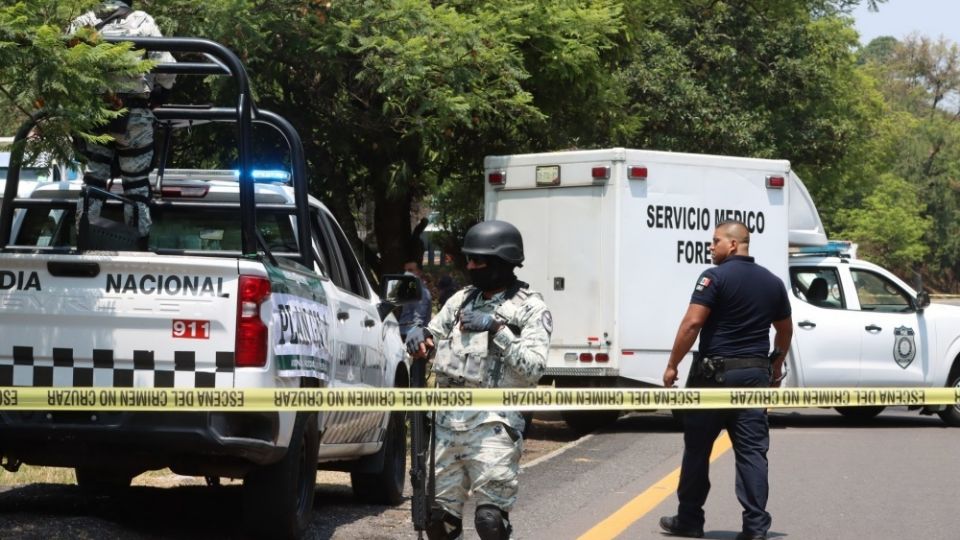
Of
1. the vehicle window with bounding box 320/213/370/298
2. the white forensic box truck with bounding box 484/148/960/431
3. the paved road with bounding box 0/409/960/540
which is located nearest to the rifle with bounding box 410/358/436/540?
the paved road with bounding box 0/409/960/540

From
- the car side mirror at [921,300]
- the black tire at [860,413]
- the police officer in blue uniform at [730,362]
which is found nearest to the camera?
the police officer in blue uniform at [730,362]

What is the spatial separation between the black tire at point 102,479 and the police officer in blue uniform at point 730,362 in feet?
10.3

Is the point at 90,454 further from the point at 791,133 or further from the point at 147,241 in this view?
the point at 791,133

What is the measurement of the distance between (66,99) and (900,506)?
20.6 ft

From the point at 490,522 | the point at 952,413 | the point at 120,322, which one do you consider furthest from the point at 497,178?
the point at 490,522

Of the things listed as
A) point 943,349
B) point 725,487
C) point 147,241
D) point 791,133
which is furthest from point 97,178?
point 791,133

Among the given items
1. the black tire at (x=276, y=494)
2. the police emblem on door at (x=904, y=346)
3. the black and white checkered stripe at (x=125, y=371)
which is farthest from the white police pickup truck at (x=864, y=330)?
the black and white checkered stripe at (x=125, y=371)

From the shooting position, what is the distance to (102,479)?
29.5 feet

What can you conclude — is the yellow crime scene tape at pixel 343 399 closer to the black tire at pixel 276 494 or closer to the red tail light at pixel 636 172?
the black tire at pixel 276 494

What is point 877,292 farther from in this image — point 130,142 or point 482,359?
point 482,359

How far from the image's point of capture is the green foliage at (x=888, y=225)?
75625mm

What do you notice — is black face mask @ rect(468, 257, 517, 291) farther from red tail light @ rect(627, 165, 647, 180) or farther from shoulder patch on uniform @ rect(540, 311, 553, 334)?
red tail light @ rect(627, 165, 647, 180)

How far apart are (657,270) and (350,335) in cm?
687

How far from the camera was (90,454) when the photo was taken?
711 cm
